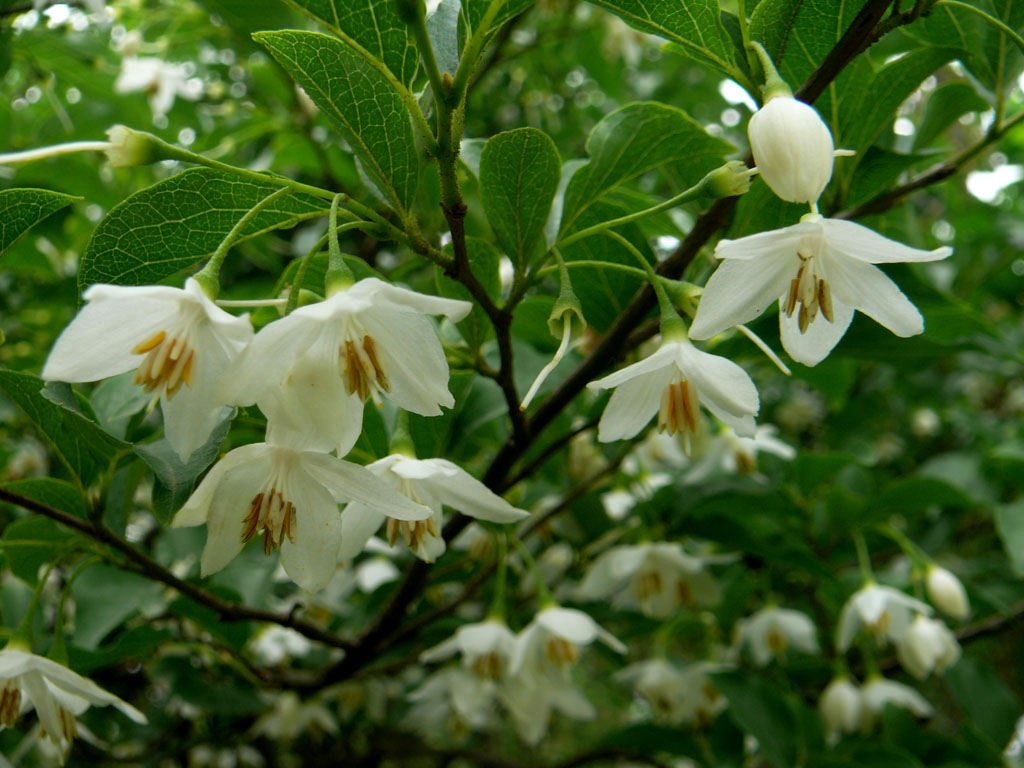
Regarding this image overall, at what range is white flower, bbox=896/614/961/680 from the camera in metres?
1.88

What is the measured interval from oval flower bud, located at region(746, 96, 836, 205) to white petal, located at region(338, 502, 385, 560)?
66 cm

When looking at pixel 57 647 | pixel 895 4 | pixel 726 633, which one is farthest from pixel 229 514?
pixel 726 633

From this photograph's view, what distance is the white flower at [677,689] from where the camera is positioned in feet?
7.96

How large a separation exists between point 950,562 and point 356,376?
3080 millimetres

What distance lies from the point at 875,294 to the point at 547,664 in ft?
3.51

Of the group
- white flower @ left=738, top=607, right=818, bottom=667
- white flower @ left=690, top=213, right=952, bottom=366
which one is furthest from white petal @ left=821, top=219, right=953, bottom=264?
white flower @ left=738, top=607, right=818, bottom=667

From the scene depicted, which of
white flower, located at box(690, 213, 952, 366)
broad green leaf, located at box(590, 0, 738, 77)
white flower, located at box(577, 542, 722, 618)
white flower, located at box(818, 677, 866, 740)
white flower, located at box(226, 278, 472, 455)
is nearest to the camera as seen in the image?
white flower, located at box(226, 278, 472, 455)

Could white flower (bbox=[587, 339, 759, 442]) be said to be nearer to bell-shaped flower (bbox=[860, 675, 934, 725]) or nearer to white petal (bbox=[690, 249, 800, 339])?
white petal (bbox=[690, 249, 800, 339])

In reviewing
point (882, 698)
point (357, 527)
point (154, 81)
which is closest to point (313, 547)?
point (357, 527)

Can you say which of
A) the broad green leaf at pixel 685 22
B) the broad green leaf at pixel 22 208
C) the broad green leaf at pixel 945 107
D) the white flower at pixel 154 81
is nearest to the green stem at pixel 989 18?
the broad green leaf at pixel 685 22

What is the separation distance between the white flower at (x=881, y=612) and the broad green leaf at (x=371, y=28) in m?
1.64

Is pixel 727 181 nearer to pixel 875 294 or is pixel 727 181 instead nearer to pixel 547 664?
pixel 875 294

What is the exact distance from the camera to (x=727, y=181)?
93 centimetres

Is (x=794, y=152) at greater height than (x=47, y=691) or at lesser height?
greater
